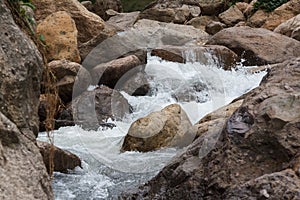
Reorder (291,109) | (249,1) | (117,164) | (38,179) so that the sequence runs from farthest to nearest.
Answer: (249,1) < (117,164) < (291,109) < (38,179)

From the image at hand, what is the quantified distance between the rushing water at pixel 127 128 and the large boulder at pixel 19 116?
2.03 m

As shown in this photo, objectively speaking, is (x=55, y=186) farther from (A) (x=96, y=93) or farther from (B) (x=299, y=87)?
(A) (x=96, y=93)

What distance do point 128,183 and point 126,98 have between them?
3806mm

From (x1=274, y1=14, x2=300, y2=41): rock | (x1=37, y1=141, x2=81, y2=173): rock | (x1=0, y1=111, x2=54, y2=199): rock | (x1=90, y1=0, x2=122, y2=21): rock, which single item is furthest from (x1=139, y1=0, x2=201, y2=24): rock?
(x1=0, y1=111, x2=54, y2=199): rock

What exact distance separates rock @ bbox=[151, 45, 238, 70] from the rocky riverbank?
0.07 ft

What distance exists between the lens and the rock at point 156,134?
596 cm

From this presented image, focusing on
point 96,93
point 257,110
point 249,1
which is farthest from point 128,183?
point 249,1

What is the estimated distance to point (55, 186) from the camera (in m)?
4.67

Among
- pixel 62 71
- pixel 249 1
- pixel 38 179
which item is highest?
pixel 38 179

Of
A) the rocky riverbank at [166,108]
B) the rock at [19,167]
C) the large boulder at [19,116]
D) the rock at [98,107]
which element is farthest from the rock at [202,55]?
the rock at [19,167]

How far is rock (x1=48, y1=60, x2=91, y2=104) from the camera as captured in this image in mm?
8133

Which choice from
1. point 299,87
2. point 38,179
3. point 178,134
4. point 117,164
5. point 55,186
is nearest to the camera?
point 38,179

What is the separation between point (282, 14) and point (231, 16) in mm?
2318

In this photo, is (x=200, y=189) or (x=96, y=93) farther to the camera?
(x=96, y=93)
